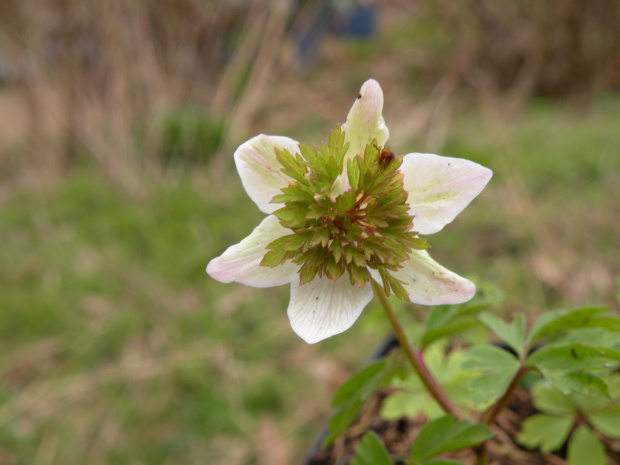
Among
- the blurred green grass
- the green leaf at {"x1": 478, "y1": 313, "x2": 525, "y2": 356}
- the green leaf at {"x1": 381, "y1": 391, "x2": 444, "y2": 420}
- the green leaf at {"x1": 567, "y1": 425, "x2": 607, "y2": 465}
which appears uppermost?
the green leaf at {"x1": 478, "y1": 313, "x2": 525, "y2": 356}

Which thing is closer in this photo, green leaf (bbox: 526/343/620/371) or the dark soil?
A: green leaf (bbox: 526/343/620/371)

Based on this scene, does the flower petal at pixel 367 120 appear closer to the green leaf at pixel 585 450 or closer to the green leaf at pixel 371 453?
the green leaf at pixel 371 453

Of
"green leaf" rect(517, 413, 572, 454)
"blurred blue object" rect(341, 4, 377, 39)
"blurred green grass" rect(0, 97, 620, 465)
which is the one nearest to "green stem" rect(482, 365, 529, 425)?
"green leaf" rect(517, 413, 572, 454)

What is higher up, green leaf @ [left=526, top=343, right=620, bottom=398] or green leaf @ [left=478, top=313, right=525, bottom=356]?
green leaf @ [left=526, top=343, right=620, bottom=398]

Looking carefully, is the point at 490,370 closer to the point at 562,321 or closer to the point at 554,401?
the point at 562,321

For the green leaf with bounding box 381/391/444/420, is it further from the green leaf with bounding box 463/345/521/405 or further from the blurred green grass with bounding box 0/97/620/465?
the blurred green grass with bounding box 0/97/620/465

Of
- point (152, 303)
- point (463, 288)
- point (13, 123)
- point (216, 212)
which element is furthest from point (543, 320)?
point (13, 123)

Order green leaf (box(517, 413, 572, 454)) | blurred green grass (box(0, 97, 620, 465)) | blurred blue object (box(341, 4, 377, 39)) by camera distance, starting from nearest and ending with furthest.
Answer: green leaf (box(517, 413, 572, 454)) → blurred green grass (box(0, 97, 620, 465)) → blurred blue object (box(341, 4, 377, 39))

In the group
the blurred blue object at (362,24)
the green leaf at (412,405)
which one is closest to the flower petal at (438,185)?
the green leaf at (412,405)

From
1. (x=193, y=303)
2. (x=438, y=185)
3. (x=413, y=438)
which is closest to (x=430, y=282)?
(x=438, y=185)

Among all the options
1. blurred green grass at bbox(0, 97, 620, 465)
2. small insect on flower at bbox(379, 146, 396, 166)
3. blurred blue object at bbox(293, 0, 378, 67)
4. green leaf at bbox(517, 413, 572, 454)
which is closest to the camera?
small insect on flower at bbox(379, 146, 396, 166)
